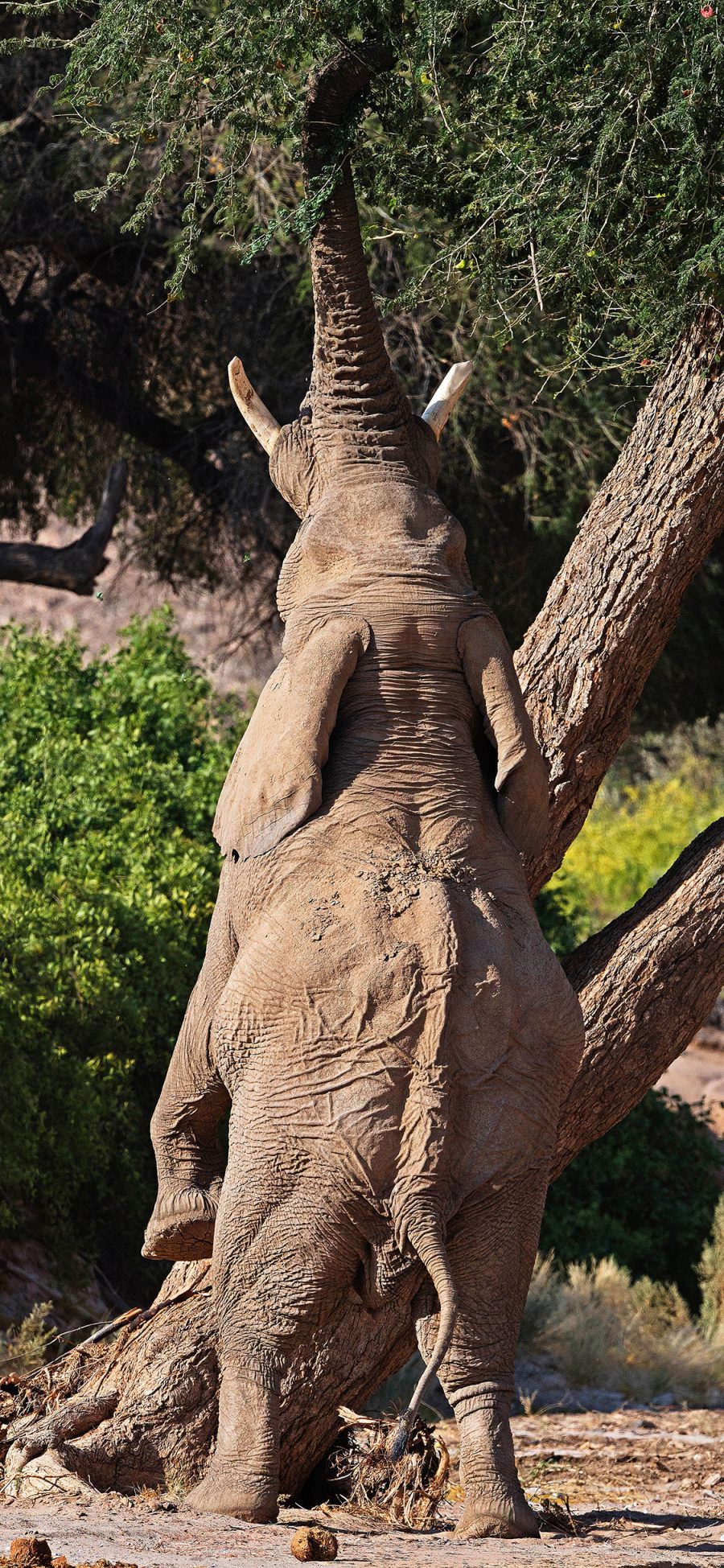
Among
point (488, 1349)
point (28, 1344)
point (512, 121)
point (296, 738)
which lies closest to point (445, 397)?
point (296, 738)

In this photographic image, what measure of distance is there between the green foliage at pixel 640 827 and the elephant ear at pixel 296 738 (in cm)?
1147

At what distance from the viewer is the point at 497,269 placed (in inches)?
239

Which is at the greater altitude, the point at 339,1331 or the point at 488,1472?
the point at 339,1331

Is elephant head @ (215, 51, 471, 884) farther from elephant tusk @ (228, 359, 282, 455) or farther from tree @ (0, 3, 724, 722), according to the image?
tree @ (0, 3, 724, 722)

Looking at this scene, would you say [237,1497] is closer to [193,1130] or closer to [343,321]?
[193,1130]

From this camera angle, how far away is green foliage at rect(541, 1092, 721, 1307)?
10.9m

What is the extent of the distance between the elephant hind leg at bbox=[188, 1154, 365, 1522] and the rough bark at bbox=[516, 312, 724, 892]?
2070 mm

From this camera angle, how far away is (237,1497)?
3881 mm

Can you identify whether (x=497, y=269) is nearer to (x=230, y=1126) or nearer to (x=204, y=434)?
(x=230, y=1126)

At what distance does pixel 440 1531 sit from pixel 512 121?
166 inches

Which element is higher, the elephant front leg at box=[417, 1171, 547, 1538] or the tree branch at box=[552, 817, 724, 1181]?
the tree branch at box=[552, 817, 724, 1181]

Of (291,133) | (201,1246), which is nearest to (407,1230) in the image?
(201,1246)

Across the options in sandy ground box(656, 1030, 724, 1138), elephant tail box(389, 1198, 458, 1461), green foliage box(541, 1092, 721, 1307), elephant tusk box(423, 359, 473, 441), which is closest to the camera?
elephant tail box(389, 1198, 458, 1461)

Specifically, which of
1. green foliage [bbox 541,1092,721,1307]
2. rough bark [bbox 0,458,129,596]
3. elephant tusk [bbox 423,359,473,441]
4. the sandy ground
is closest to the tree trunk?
elephant tusk [bbox 423,359,473,441]
